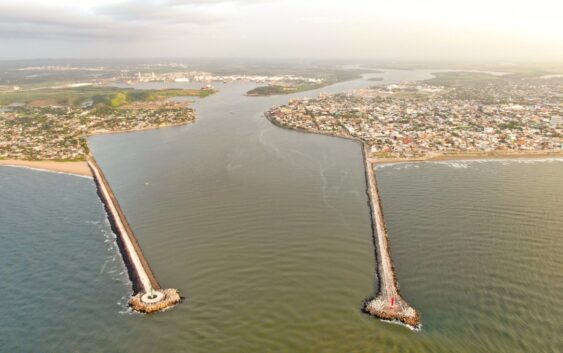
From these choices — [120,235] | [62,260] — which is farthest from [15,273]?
[120,235]

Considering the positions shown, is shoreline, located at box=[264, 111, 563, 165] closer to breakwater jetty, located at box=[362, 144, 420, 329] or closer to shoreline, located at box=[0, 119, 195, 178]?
breakwater jetty, located at box=[362, 144, 420, 329]

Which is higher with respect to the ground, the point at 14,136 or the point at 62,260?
the point at 14,136

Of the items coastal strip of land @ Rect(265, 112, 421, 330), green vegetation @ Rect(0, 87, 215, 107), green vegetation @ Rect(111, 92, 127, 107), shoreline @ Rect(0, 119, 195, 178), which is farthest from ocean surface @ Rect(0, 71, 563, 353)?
green vegetation @ Rect(0, 87, 215, 107)

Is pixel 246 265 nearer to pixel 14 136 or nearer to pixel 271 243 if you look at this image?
pixel 271 243

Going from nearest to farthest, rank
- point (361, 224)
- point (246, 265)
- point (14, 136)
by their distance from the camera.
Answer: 1. point (246, 265)
2. point (361, 224)
3. point (14, 136)

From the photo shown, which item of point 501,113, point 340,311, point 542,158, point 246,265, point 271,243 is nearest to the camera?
point 340,311

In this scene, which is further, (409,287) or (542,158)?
(542,158)

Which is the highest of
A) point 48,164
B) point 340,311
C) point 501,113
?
point 501,113
